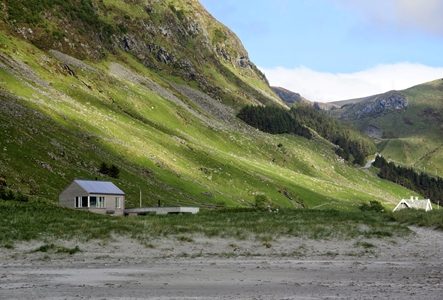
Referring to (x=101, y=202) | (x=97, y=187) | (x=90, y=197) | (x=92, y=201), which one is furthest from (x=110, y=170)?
(x=90, y=197)

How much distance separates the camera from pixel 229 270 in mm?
30094

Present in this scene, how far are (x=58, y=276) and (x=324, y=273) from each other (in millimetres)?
13490

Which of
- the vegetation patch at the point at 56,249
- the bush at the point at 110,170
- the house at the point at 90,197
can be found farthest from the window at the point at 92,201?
the vegetation patch at the point at 56,249

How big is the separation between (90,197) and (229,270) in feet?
204

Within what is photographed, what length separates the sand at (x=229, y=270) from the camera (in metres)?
22.2

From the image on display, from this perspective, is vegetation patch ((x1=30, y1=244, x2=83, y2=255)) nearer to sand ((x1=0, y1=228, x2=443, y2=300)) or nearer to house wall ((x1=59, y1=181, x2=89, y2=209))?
sand ((x1=0, y1=228, x2=443, y2=300))

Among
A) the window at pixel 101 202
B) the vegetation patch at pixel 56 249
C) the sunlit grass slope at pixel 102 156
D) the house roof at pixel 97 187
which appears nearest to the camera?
the vegetation patch at pixel 56 249

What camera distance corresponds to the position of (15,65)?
644 feet

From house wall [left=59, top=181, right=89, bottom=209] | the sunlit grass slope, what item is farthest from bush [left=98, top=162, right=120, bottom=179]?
house wall [left=59, top=181, right=89, bottom=209]

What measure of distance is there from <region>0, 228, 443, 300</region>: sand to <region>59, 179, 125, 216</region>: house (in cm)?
4792

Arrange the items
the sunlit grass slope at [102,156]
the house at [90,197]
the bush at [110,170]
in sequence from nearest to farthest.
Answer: the house at [90,197] → the sunlit grass slope at [102,156] → the bush at [110,170]

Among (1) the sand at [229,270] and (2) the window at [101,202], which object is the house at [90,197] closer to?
(2) the window at [101,202]

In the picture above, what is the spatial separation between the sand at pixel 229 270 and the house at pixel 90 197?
47920 mm

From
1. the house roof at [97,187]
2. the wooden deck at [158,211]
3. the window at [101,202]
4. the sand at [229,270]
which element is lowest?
the wooden deck at [158,211]
